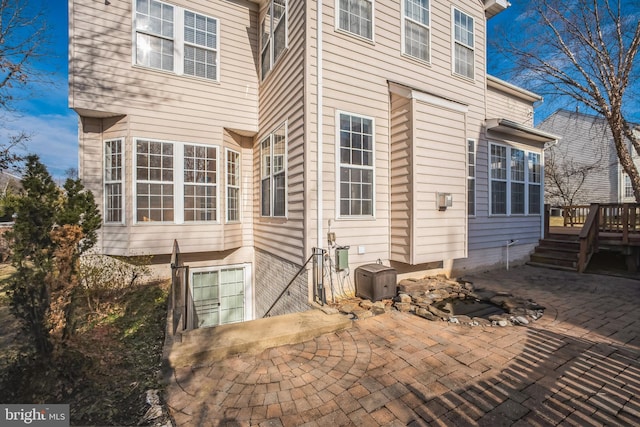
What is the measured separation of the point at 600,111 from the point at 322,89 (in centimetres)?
1089

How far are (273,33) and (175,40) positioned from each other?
2362 mm

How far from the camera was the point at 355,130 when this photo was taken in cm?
569

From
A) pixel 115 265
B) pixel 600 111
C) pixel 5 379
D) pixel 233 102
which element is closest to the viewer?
pixel 5 379

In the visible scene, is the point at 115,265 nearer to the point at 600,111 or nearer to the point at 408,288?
the point at 408,288

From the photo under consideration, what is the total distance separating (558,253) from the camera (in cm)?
836

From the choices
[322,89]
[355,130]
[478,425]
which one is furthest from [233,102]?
[478,425]

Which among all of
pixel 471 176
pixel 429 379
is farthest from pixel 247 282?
A: pixel 471 176

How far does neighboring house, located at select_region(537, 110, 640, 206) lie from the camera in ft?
58.3

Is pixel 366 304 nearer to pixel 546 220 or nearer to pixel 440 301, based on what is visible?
pixel 440 301

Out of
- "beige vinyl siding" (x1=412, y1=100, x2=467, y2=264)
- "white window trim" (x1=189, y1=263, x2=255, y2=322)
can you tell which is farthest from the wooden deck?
"white window trim" (x1=189, y1=263, x2=255, y2=322)

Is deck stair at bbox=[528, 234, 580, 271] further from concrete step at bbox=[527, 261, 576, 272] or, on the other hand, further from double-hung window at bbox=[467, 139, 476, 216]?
double-hung window at bbox=[467, 139, 476, 216]

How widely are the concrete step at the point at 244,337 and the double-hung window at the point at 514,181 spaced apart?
21.7ft

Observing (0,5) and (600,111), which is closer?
(0,5)

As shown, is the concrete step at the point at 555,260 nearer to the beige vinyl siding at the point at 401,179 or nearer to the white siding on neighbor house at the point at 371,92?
the white siding on neighbor house at the point at 371,92
